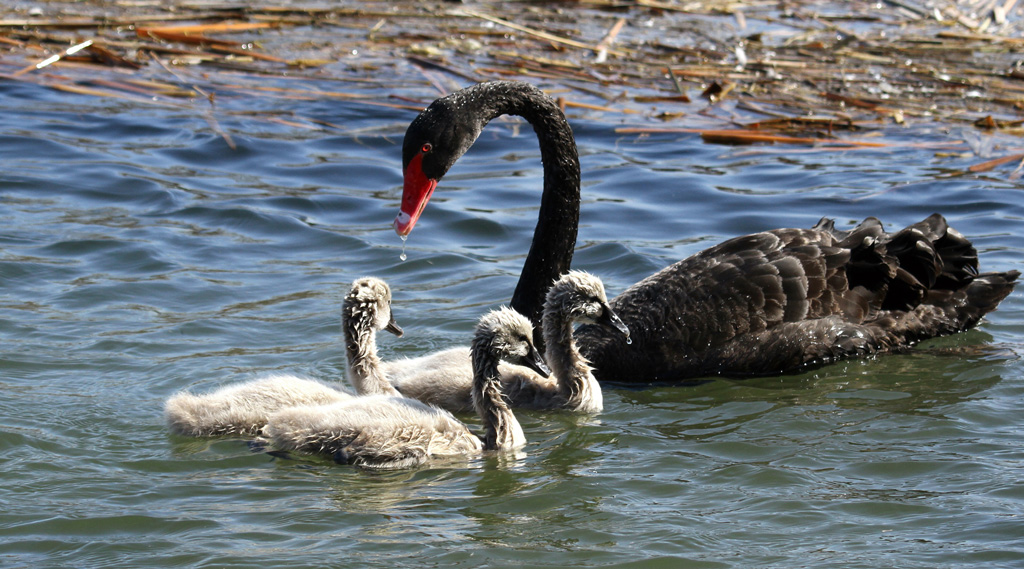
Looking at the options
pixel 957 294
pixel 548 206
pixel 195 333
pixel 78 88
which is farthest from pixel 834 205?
pixel 78 88

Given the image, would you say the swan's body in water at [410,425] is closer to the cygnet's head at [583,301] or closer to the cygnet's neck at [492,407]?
the cygnet's neck at [492,407]

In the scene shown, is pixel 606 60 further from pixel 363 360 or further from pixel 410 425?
pixel 410 425

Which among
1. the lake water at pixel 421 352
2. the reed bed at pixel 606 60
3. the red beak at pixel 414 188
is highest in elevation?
the reed bed at pixel 606 60

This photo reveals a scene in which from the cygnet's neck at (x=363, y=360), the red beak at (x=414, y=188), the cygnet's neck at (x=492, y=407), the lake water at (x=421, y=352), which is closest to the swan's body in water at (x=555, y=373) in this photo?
the lake water at (x=421, y=352)

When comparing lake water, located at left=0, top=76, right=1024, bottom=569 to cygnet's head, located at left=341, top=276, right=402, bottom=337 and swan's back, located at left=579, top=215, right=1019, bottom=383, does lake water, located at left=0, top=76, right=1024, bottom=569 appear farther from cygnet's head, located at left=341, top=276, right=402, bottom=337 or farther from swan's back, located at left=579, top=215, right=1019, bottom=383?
cygnet's head, located at left=341, top=276, right=402, bottom=337

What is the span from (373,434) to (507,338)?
74cm

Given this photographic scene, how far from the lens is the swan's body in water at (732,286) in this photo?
6141 mm

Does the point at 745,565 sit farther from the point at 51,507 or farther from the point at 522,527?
the point at 51,507

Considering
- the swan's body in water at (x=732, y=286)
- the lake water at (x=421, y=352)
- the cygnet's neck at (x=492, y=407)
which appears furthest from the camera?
the swan's body in water at (x=732, y=286)

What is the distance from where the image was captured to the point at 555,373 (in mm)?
5648

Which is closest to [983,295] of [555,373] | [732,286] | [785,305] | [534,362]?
[785,305]

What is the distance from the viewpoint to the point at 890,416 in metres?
5.54

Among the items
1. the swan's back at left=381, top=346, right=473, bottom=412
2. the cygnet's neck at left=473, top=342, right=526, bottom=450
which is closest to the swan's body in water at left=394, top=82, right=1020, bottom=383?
the swan's back at left=381, top=346, right=473, bottom=412

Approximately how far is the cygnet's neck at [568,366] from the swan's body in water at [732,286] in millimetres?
607
